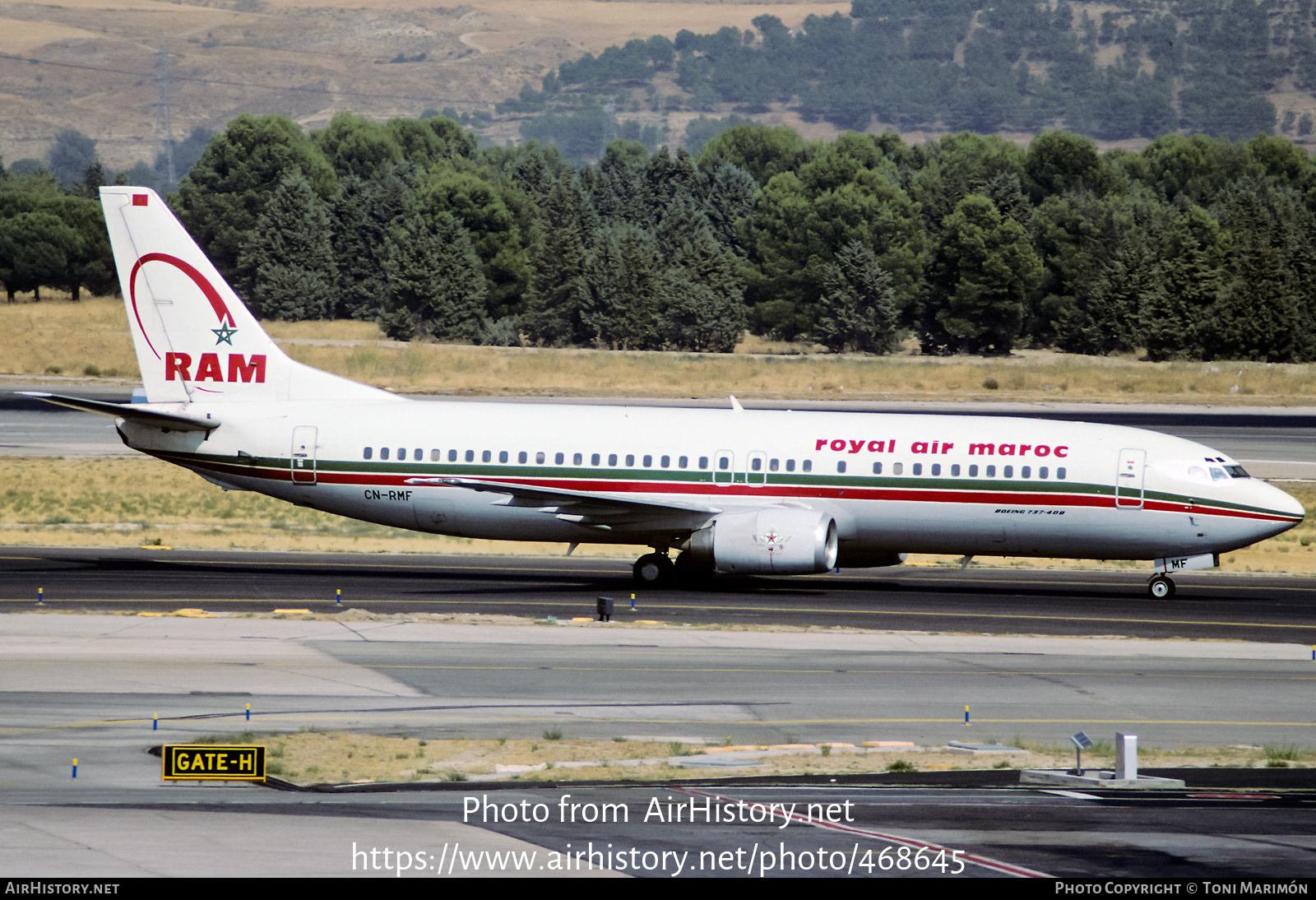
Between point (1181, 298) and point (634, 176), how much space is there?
89.8 meters

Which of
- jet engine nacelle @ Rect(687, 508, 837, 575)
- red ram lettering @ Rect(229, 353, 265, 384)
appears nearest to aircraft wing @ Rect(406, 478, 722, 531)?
jet engine nacelle @ Rect(687, 508, 837, 575)

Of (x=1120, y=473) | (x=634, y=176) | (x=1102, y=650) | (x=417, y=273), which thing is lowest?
(x=1102, y=650)

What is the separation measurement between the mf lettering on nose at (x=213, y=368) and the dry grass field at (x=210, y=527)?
6.11 meters

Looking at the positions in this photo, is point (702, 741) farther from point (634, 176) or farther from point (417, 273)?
point (634, 176)

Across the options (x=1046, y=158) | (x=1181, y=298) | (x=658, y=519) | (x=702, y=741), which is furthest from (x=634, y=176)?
(x=702, y=741)

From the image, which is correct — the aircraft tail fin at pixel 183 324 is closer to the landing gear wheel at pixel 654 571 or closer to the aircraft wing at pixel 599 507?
the aircraft wing at pixel 599 507

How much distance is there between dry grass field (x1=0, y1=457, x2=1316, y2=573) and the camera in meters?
44.2

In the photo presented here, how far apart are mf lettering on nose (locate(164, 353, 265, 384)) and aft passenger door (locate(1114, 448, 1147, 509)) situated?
21.2 m

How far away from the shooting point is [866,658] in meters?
28.5

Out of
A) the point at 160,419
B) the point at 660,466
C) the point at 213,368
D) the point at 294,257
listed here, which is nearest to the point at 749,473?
the point at 660,466

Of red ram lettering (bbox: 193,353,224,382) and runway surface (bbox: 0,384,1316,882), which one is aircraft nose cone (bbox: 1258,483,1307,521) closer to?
runway surface (bbox: 0,384,1316,882)

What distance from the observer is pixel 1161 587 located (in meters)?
37.2

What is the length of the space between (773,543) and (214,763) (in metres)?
17.9

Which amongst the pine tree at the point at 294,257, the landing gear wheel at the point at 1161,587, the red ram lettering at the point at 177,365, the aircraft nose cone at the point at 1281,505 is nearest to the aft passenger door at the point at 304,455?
the red ram lettering at the point at 177,365
